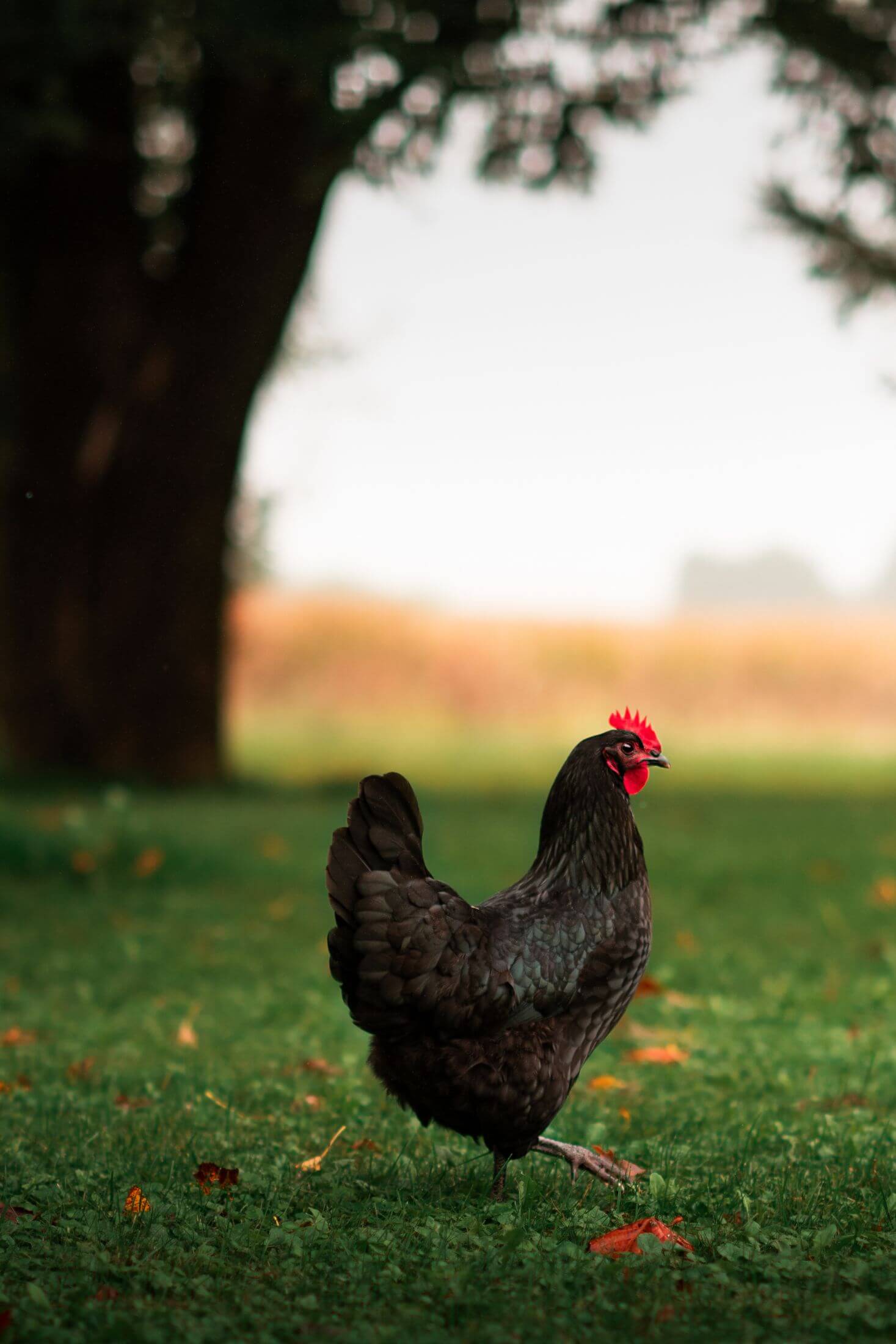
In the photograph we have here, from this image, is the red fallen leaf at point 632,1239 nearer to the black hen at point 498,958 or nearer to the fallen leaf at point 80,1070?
the black hen at point 498,958

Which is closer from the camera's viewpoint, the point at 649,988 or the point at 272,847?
the point at 649,988

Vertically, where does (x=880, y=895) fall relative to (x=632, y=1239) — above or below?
above

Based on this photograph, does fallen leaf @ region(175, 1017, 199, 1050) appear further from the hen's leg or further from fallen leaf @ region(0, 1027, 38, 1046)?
the hen's leg

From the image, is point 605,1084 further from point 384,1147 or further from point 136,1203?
point 136,1203

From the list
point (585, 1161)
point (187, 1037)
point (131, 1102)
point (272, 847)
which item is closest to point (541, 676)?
point (272, 847)

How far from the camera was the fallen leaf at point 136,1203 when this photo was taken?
12.1 feet

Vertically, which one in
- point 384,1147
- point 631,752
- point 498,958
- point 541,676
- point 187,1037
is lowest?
point 187,1037

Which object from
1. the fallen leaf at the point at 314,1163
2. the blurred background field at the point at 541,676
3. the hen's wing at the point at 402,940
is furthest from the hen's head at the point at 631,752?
the blurred background field at the point at 541,676

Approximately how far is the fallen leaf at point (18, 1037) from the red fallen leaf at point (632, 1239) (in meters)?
3.37

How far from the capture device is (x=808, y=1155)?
4.44 metres

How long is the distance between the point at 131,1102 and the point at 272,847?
21.0ft

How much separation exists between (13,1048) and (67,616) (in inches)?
375

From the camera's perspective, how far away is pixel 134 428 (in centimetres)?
1482

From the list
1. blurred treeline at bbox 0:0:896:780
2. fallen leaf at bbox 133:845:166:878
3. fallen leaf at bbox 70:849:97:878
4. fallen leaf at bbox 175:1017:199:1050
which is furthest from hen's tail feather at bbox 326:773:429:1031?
blurred treeline at bbox 0:0:896:780
